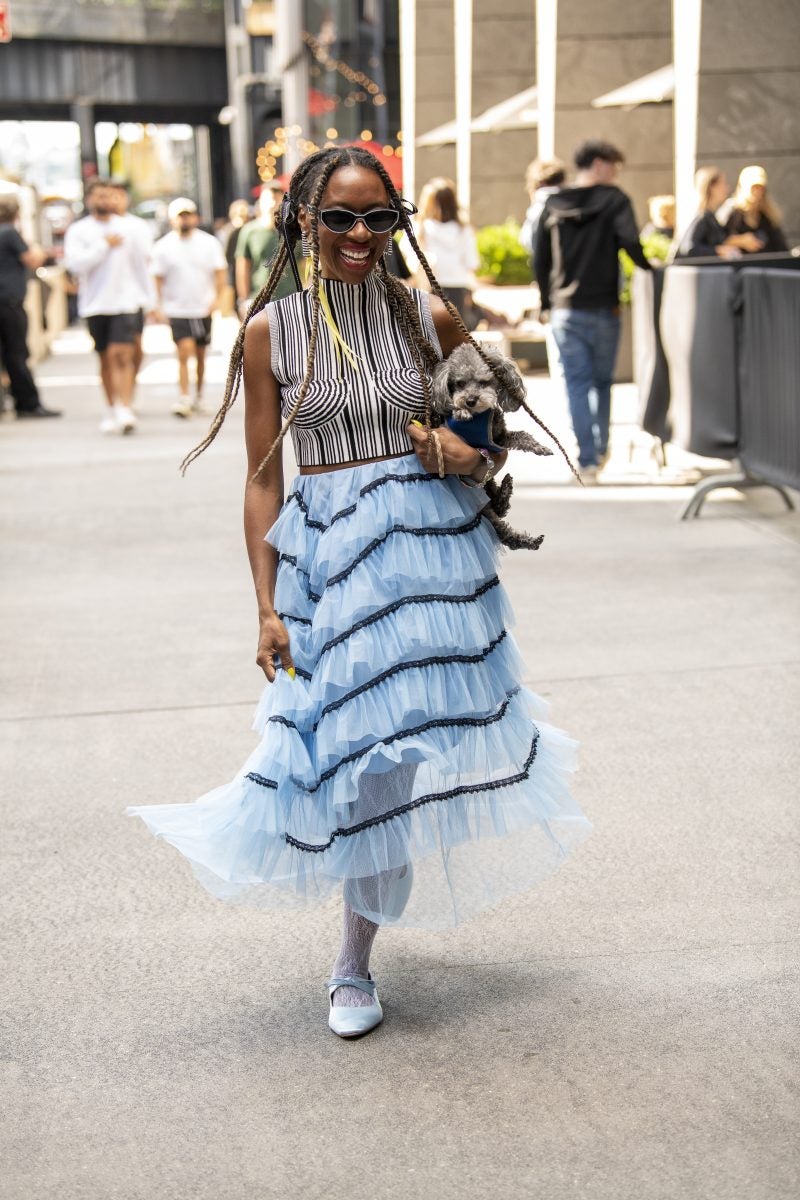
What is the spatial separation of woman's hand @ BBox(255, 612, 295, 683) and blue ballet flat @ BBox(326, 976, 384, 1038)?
0.69m

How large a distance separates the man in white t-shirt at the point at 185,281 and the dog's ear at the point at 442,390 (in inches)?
468

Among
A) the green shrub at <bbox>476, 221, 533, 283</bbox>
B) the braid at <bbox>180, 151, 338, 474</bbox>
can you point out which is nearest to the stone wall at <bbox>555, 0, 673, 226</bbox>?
the green shrub at <bbox>476, 221, 533, 283</bbox>

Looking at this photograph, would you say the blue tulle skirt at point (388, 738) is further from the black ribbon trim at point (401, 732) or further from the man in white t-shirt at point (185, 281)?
the man in white t-shirt at point (185, 281)

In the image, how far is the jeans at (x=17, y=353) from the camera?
15.7m

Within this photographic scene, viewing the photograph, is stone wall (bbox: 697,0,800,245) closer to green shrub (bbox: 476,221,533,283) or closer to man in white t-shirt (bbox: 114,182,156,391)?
man in white t-shirt (bbox: 114,182,156,391)

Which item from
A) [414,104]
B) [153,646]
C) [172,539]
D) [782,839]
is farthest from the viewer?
[414,104]

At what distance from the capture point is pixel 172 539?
948cm

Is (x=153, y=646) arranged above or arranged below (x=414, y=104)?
below

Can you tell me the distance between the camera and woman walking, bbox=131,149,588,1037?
342 centimetres

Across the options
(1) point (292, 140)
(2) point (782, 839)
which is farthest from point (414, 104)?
(2) point (782, 839)

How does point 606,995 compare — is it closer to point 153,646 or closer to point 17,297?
point 153,646

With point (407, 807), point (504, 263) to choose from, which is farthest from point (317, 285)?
point (504, 263)

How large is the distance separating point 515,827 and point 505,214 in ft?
71.0

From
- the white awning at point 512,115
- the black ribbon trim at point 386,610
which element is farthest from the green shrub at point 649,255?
the black ribbon trim at point 386,610
